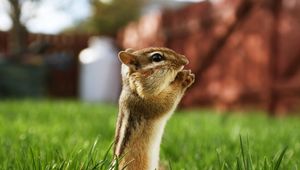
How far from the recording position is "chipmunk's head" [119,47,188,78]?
73.2 inches

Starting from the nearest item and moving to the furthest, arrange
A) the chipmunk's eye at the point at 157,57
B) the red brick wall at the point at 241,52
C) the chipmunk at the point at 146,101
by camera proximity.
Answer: the chipmunk at the point at 146,101 → the chipmunk's eye at the point at 157,57 → the red brick wall at the point at 241,52

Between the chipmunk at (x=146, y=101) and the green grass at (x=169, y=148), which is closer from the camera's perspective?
the chipmunk at (x=146, y=101)

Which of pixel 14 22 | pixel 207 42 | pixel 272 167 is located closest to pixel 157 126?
pixel 272 167

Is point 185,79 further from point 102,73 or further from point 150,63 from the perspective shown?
point 102,73

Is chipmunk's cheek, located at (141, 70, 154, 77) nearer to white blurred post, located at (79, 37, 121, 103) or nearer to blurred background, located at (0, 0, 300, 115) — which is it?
blurred background, located at (0, 0, 300, 115)

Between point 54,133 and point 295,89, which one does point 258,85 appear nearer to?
point 295,89

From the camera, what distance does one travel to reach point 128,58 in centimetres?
185

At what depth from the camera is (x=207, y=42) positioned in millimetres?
10547

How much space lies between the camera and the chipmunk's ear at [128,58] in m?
1.83

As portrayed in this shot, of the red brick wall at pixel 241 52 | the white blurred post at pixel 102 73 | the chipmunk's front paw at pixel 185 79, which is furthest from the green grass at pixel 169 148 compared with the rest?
the white blurred post at pixel 102 73

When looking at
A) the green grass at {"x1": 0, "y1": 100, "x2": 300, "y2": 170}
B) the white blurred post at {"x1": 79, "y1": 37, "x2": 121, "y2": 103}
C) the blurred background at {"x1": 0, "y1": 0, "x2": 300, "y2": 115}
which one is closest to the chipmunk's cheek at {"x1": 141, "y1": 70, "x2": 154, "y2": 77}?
the green grass at {"x1": 0, "y1": 100, "x2": 300, "y2": 170}

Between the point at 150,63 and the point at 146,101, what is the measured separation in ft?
0.45

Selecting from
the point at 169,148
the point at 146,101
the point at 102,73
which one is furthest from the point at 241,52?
the point at 146,101

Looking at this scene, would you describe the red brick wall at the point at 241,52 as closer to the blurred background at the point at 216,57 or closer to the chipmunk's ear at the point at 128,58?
the blurred background at the point at 216,57
